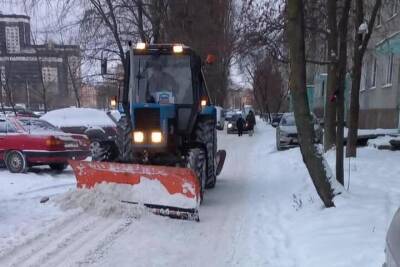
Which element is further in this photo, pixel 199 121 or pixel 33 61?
pixel 33 61

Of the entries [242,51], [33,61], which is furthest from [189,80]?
[33,61]

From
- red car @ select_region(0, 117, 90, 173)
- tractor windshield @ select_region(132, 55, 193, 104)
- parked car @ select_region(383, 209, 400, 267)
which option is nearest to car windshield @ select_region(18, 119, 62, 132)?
red car @ select_region(0, 117, 90, 173)

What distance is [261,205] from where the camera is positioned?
8258 millimetres

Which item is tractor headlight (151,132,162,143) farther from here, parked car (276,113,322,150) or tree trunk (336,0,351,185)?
parked car (276,113,322,150)

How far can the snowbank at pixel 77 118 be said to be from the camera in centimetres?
2142

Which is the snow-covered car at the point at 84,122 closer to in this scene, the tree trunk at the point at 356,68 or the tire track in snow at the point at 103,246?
the tree trunk at the point at 356,68

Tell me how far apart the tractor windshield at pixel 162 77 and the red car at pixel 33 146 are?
3647 mm

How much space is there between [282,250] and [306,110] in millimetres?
2564

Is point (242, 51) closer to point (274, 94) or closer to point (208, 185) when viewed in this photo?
point (208, 185)

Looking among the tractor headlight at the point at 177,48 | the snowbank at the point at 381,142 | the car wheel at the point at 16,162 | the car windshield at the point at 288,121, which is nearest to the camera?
the tractor headlight at the point at 177,48

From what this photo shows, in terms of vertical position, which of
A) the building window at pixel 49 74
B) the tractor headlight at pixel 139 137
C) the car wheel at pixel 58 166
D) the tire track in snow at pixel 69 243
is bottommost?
the tire track in snow at pixel 69 243

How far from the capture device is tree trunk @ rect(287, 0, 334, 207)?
7.15m

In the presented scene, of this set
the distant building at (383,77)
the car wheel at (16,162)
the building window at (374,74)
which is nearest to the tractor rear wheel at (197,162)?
the car wheel at (16,162)

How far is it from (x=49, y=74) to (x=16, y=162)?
33.7 m
